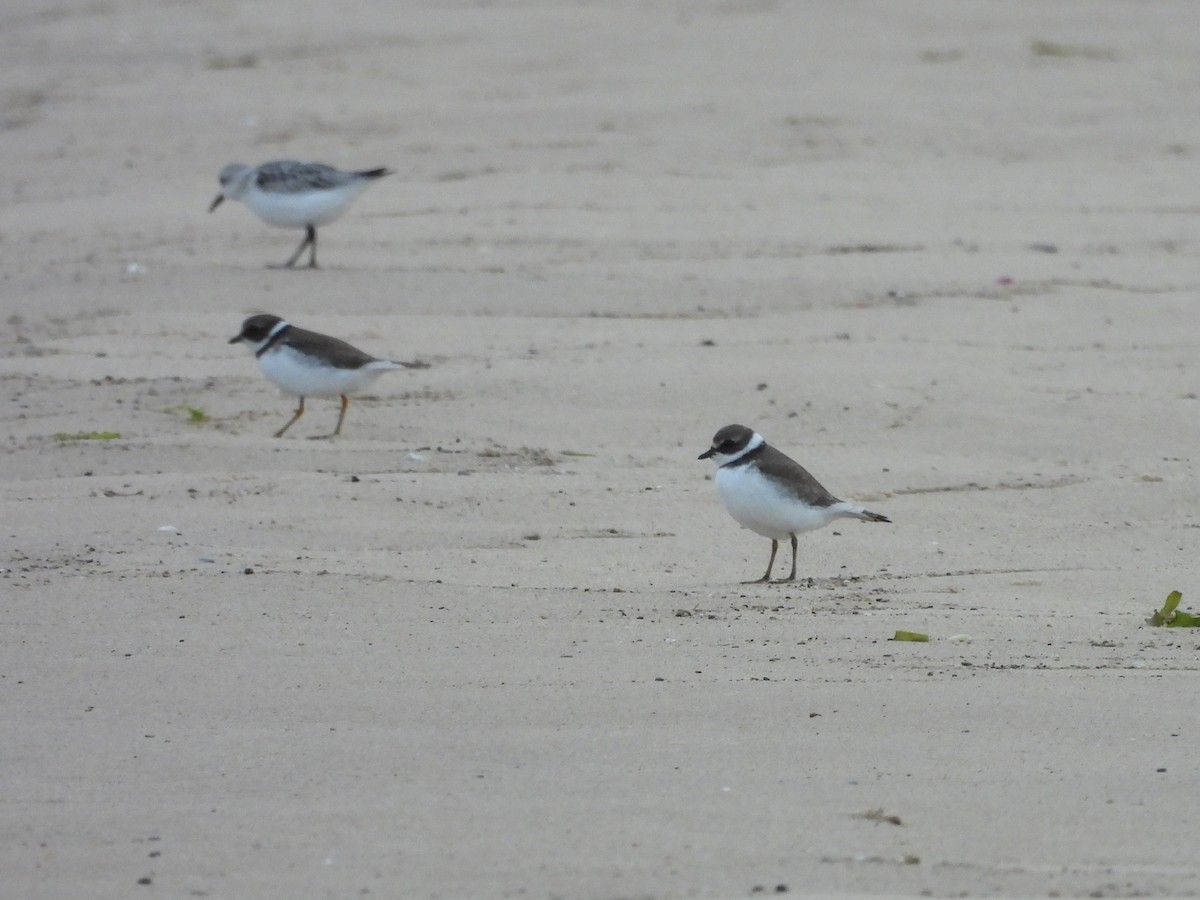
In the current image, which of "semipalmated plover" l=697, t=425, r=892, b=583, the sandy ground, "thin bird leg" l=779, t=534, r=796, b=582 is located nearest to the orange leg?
the sandy ground

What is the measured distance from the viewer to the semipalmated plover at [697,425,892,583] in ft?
23.0

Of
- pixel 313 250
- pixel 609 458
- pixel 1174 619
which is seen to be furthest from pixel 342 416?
pixel 1174 619

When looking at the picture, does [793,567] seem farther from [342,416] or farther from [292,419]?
[292,419]

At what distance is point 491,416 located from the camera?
30.7ft

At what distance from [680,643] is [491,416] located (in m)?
3.53

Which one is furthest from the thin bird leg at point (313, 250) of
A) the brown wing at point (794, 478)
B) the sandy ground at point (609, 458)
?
the brown wing at point (794, 478)

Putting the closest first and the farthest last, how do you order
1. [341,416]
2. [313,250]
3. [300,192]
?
1. [341,416]
2. [313,250]
3. [300,192]

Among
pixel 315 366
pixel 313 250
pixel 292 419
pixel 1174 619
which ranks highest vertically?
pixel 1174 619

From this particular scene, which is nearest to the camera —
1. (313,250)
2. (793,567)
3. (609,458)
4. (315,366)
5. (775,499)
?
(775,499)

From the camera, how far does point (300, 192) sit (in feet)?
41.5

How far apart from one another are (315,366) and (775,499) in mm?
3020

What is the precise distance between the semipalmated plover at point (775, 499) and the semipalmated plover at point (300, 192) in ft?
19.8

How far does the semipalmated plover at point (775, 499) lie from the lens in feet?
23.0

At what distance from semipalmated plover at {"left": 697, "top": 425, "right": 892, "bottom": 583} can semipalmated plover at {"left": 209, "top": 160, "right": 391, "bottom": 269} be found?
6.03m
